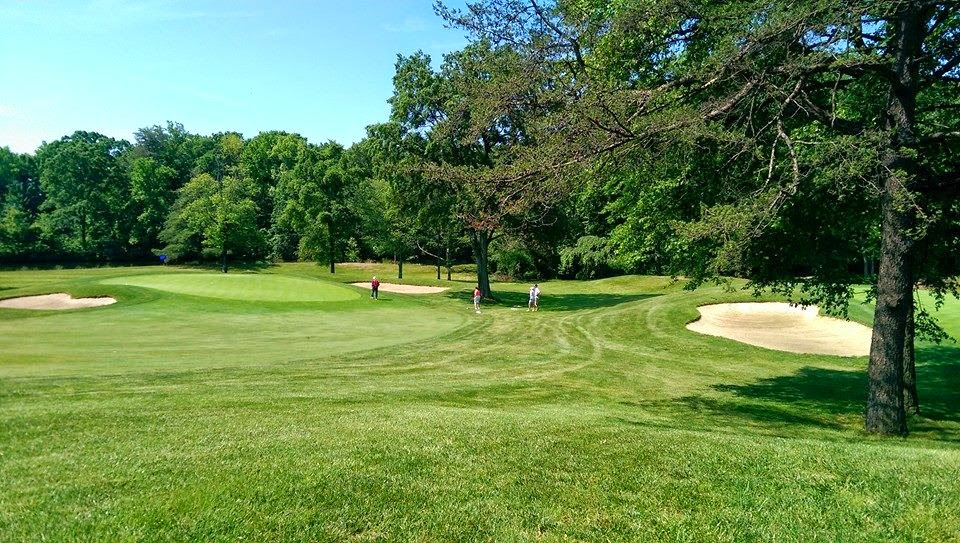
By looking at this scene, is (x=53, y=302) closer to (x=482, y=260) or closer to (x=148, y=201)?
(x=482, y=260)

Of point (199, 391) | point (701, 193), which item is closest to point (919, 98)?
point (701, 193)

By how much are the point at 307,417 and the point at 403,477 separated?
11.9 ft

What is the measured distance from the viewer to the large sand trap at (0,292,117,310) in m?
27.2

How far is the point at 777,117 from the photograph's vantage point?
988 centimetres

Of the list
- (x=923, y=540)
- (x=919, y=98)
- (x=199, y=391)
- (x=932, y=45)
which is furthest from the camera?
(x=919, y=98)

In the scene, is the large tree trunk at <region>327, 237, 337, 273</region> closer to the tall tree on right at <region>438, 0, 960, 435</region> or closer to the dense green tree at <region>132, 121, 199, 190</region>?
the dense green tree at <region>132, 121, 199, 190</region>

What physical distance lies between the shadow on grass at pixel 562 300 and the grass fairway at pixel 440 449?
1872cm

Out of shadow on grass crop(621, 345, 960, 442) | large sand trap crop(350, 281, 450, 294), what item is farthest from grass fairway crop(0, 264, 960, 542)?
large sand trap crop(350, 281, 450, 294)

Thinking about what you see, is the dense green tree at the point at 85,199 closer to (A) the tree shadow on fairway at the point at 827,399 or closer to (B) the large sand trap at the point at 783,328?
(B) the large sand trap at the point at 783,328

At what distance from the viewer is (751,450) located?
23.3 feet

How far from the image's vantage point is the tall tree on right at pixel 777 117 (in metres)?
9.59

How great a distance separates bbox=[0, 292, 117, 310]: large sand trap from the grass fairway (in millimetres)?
9130

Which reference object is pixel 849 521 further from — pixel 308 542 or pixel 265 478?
pixel 265 478

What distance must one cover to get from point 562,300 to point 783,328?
17.2 metres
